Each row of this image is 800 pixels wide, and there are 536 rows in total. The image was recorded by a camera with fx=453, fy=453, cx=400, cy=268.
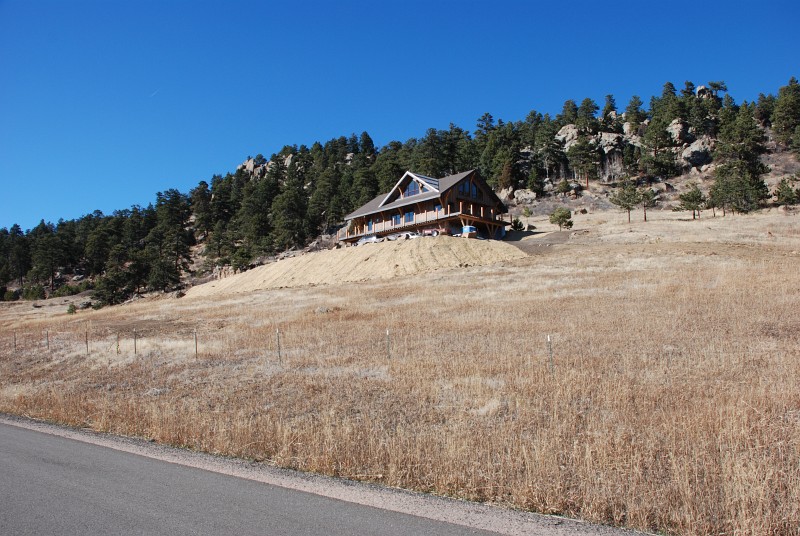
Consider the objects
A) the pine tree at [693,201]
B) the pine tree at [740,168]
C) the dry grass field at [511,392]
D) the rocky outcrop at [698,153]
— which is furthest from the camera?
the rocky outcrop at [698,153]

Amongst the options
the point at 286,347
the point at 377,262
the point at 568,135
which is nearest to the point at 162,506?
the point at 286,347

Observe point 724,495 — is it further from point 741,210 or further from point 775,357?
point 741,210

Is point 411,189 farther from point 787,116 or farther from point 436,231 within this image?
point 787,116

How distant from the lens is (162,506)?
593 centimetres

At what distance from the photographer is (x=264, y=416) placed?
10.3 meters

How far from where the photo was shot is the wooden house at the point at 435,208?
183 feet

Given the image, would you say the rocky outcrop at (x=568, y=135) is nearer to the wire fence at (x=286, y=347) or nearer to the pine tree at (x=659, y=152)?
the pine tree at (x=659, y=152)

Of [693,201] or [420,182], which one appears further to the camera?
[693,201]

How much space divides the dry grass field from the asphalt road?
→ 1142mm

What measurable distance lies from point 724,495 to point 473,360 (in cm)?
841

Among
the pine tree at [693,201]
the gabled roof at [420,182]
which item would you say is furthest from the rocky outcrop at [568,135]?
the gabled roof at [420,182]

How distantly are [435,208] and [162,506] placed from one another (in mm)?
53022

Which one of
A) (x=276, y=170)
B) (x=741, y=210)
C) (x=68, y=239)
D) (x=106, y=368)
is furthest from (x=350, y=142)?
(x=106, y=368)

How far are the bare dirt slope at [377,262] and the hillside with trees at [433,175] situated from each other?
2442cm
